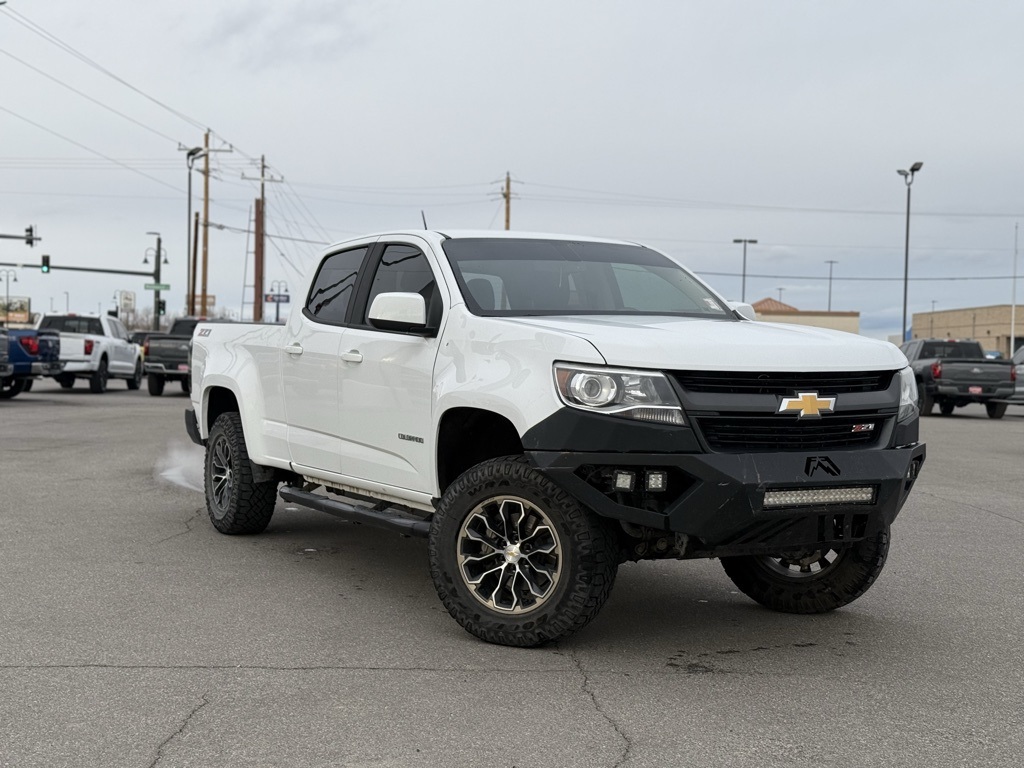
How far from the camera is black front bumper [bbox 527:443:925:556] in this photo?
15.7ft

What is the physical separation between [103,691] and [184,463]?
344 inches

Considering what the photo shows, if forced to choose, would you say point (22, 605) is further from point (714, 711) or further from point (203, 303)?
point (203, 303)

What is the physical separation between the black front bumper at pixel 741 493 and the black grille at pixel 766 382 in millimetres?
275

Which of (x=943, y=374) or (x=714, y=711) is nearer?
(x=714, y=711)

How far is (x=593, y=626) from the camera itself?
5734 millimetres

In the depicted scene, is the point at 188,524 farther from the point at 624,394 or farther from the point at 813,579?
the point at 624,394

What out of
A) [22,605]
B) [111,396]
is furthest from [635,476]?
[111,396]

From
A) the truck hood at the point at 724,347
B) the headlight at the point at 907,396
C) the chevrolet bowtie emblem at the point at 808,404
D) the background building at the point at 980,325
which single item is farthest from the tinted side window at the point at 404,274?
the background building at the point at 980,325

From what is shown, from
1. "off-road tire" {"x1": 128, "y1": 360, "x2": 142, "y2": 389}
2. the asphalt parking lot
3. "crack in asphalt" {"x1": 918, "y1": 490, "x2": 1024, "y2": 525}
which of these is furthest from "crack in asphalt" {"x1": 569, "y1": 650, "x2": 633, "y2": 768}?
"off-road tire" {"x1": 128, "y1": 360, "x2": 142, "y2": 389}

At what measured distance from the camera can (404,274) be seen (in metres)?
6.59

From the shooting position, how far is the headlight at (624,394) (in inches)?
190

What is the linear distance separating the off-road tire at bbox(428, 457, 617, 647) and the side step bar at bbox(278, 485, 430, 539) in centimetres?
32

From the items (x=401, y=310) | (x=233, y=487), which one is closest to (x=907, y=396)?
(x=401, y=310)

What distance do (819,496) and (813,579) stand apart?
4.04 ft
